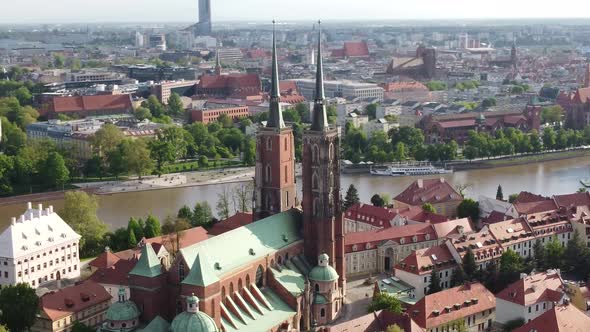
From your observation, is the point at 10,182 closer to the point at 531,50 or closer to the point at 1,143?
the point at 1,143

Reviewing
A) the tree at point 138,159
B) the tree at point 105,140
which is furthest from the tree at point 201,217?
the tree at point 105,140

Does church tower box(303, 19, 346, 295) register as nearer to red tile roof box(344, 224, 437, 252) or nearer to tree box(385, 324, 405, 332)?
red tile roof box(344, 224, 437, 252)

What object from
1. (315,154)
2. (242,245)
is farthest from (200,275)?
(315,154)

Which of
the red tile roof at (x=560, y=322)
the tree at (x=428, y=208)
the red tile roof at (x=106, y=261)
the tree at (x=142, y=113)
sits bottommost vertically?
the tree at (x=142, y=113)

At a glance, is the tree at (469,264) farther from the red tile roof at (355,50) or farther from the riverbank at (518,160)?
the red tile roof at (355,50)

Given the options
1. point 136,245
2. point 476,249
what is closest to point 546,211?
point 476,249

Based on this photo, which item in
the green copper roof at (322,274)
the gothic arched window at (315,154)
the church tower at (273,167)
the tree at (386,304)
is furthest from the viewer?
the church tower at (273,167)

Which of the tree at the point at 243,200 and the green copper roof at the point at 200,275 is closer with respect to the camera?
the green copper roof at the point at 200,275
